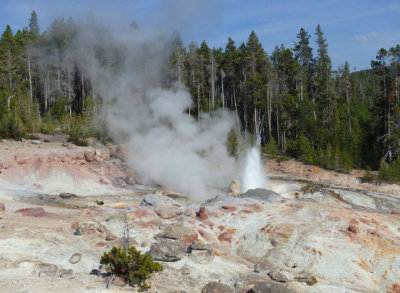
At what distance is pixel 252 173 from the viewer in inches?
886

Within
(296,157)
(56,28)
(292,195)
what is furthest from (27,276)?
(56,28)

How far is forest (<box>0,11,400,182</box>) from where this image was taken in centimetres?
2916

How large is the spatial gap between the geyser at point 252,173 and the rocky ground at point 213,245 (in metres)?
5.00

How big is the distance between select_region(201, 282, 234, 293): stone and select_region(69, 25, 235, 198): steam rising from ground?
37.6 ft

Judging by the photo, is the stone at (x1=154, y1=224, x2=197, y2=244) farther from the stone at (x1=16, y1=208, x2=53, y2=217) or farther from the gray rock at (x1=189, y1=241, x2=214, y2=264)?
the stone at (x1=16, y1=208, x2=53, y2=217)

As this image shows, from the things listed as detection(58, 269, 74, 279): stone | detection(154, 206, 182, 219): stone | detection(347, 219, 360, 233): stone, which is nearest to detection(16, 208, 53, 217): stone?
detection(154, 206, 182, 219): stone

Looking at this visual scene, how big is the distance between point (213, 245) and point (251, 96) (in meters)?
27.8

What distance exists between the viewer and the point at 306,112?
36.6 meters

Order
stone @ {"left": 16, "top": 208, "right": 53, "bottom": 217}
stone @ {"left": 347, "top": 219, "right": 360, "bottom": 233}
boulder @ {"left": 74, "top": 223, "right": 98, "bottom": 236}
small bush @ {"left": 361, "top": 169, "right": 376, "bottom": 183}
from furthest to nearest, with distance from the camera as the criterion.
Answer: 1. small bush @ {"left": 361, "top": 169, "right": 376, "bottom": 183}
2. stone @ {"left": 16, "top": 208, "right": 53, "bottom": 217}
3. boulder @ {"left": 74, "top": 223, "right": 98, "bottom": 236}
4. stone @ {"left": 347, "top": 219, "right": 360, "bottom": 233}

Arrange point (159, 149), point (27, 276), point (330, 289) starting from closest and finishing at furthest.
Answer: point (27, 276)
point (330, 289)
point (159, 149)

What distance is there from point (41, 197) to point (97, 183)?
148 inches

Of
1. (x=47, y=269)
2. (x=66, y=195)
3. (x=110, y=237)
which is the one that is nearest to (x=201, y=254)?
(x=110, y=237)

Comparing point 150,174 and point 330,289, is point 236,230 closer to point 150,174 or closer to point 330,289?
point 330,289

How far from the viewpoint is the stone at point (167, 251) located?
9656 mm
